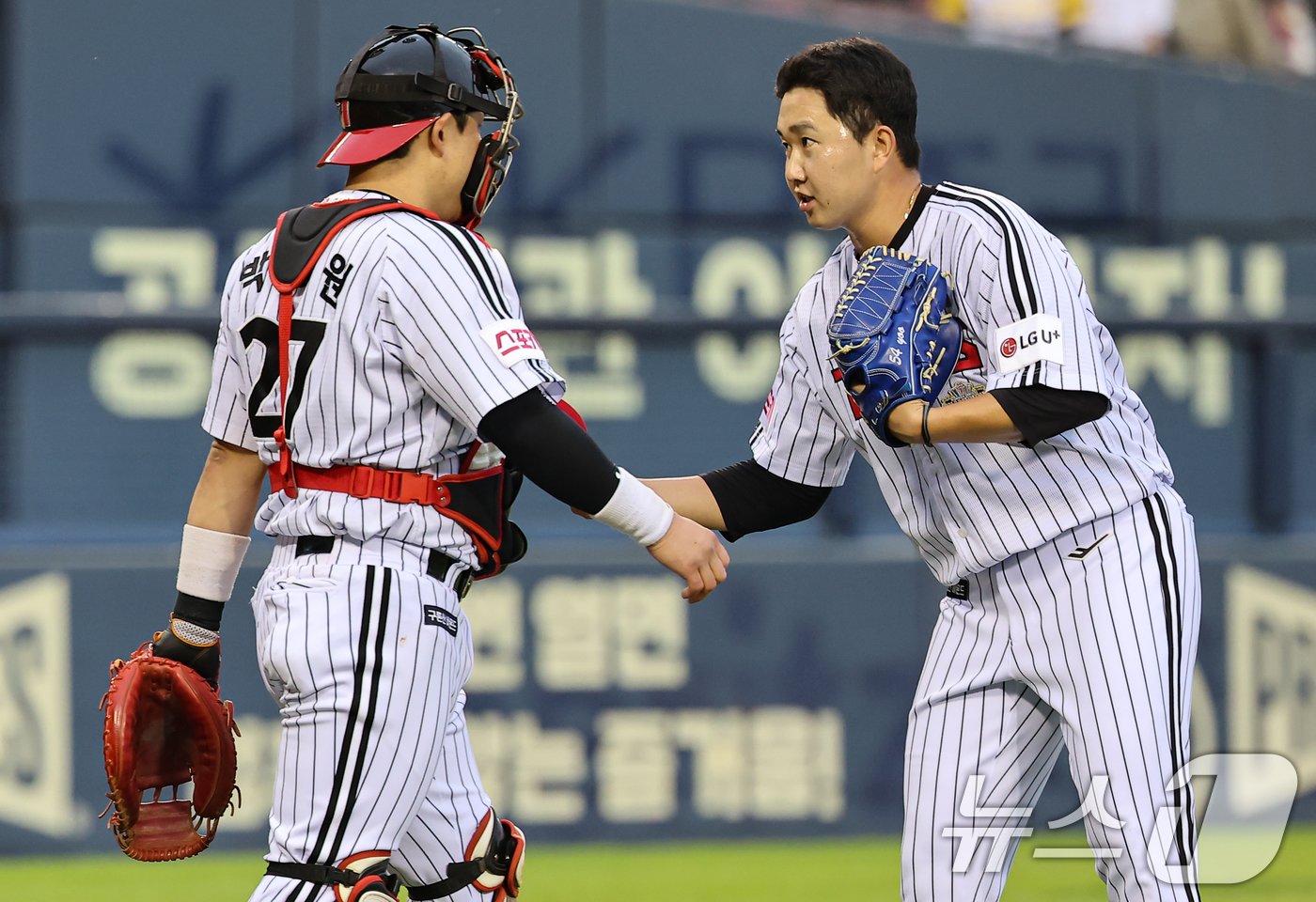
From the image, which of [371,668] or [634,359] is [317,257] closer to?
[371,668]

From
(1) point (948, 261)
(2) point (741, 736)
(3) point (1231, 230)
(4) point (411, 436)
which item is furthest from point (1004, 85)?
(4) point (411, 436)

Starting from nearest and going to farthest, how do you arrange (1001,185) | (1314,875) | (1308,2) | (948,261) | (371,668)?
(371,668) < (948,261) < (1314,875) < (1001,185) < (1308,2)

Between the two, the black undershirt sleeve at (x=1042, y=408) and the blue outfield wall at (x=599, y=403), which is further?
the blue outfield wall at (x=599, y=403)

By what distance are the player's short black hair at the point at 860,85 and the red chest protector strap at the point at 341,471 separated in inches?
31.1

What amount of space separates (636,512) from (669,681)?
3337mm

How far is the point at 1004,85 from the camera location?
9250mm

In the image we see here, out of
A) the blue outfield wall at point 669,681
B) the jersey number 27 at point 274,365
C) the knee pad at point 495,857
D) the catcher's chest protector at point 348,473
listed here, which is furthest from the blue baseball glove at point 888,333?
the blue outfield wall at point 669,681

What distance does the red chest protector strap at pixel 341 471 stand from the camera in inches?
124

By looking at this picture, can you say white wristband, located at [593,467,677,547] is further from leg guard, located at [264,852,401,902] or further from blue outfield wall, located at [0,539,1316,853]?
blue outfield wall, located at [0,539,1316,853]

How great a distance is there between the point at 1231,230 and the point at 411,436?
7172mm

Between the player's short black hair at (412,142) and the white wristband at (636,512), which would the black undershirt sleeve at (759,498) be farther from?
the player's short black hair at (412,142)

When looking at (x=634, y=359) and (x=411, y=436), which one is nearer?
(x=411, y=436)

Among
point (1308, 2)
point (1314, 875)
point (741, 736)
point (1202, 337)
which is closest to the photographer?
point (1314, 875)

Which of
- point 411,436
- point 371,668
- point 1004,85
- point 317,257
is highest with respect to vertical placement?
point 1004,85
